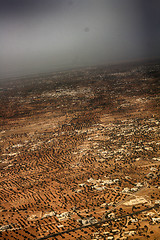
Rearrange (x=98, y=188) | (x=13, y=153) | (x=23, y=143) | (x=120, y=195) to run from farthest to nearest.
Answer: (x=23, y=143) → (x=13, y=153) → (x=98, y=188) → (x=120, y=195)

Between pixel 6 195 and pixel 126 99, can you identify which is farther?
pixel 126 99

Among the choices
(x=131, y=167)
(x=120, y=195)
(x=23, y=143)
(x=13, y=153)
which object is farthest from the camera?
(x=23, y=143)

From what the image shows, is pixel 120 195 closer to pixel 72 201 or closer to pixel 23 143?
pixel 72 201

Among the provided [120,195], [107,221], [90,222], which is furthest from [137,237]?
[120,195]

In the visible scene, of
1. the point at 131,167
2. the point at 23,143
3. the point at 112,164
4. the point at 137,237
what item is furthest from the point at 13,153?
the point at 137,237

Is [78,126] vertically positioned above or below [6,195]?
above

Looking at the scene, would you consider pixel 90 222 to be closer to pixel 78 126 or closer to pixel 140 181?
pixel 140 181
